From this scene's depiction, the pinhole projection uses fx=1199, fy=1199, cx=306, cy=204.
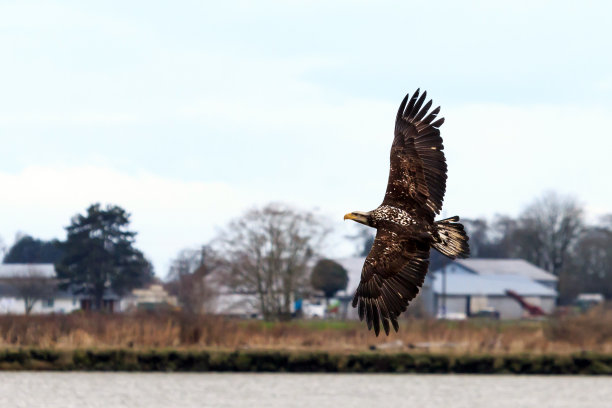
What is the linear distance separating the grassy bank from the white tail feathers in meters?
36.2

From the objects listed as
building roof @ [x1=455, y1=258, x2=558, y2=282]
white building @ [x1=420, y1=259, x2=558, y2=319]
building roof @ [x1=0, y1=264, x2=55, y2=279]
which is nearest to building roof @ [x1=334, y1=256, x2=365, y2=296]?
white building @ [x1=420, y1=259, x2=558, y2=319]

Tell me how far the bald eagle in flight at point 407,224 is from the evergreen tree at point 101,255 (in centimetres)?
6039

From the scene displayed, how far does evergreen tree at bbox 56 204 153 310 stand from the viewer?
236ft

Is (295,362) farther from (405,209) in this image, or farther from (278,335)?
(405,209)

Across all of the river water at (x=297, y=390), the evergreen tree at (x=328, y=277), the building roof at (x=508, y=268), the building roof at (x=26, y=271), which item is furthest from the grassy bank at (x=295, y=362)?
the building roof at (x=508, y=268)

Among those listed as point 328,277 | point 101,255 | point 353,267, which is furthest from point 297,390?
point 353,267

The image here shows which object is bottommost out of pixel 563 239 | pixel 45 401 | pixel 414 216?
pixel 45 401

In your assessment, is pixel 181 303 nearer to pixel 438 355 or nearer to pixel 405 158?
pixel 438 355

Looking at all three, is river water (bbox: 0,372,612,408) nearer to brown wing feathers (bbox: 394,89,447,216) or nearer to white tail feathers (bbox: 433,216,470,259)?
brown wing feathers (bbox: 394,89,447,216)

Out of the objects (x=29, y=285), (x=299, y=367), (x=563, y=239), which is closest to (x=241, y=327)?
(x=299, y=367)

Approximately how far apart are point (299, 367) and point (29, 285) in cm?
3223

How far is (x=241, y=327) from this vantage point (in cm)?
5047

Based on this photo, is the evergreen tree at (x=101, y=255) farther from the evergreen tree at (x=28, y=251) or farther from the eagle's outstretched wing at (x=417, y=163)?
the eagle's outstretched wing at (x=417, y=163)

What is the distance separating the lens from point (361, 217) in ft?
37.2
